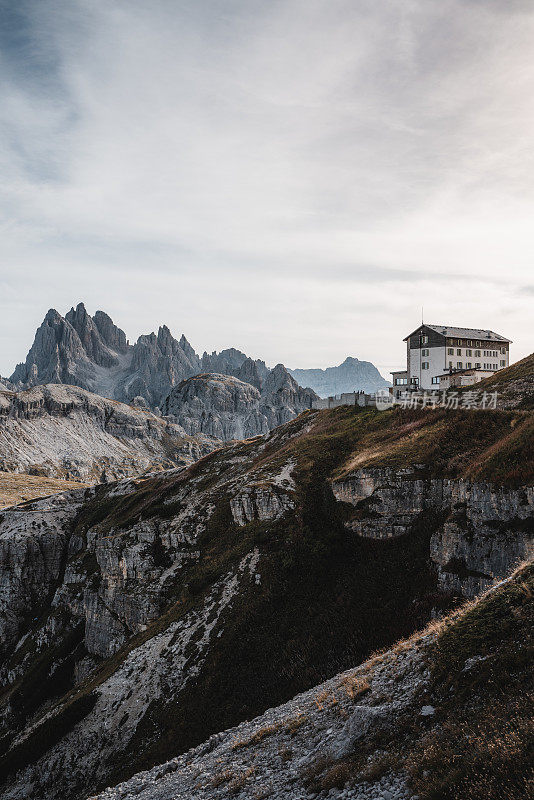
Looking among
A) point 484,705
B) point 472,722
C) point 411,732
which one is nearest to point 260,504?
point 411,732

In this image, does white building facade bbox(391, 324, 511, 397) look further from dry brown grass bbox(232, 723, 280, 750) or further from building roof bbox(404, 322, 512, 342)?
dry brown grass bbox(232, 723, 280, 750)

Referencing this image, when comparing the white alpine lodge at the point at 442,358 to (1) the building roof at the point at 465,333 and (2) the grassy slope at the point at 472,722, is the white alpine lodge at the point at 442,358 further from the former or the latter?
(2) the grassy slope at the point at 472,722

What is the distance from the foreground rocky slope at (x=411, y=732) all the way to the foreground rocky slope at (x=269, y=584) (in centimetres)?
245

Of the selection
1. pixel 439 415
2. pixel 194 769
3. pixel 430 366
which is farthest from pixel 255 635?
pixel 430 366

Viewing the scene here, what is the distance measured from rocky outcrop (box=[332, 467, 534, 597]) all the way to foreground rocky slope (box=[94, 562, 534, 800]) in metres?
9.33

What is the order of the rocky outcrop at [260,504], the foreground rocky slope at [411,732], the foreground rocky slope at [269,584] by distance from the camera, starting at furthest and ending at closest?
1. the rocky outcrop at [260,504]
2. the foreground rocky slope at [269,584]
3. the foreground rocky slope at [411,732]

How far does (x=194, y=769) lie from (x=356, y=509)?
2653 centimetres

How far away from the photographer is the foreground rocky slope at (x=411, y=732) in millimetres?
12312

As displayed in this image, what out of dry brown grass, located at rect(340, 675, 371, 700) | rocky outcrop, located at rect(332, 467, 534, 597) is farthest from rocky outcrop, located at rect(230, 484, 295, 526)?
dry brown grass, located at rect(340, 675, 371, 700)

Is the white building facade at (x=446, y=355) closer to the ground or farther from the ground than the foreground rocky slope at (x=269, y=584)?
farther from the ground

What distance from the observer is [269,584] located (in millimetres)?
41875

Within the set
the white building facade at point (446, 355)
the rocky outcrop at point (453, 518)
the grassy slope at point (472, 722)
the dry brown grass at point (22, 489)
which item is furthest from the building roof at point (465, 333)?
the dry brown grass at point (22, 489)

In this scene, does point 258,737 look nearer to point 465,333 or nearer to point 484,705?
point 484,705

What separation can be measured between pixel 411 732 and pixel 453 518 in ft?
69.7
